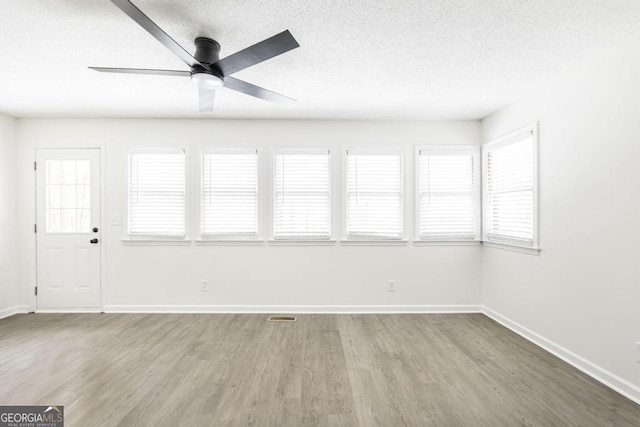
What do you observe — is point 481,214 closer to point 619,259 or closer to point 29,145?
point 619,259

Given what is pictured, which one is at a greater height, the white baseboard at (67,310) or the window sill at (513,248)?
the window sill at (513,248)

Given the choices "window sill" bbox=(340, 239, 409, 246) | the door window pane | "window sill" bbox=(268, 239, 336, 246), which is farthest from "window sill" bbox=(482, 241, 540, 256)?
the door window pane

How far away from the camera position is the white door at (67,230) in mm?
4074

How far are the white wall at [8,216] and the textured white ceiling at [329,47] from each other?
0.56m

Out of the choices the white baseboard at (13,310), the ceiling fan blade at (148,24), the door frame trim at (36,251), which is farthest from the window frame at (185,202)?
the ceiling fan blade at (148,24)

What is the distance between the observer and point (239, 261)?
4102 millimetres

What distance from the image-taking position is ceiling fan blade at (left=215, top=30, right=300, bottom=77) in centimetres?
174

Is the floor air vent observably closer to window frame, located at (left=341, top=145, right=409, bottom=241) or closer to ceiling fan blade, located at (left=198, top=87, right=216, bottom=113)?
window frame, located at (left=341, top=145, right=409, bottom=241)

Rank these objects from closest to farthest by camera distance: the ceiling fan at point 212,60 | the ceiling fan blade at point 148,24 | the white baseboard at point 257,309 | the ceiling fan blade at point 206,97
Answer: the ceiling fan blade at point 148,24 → the ceiling fan at point 212,60 → the ceiling fan blade at point 206,97 → the white baseboard at point 257,309

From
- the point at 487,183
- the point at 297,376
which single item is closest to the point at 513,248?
the point at 487,183

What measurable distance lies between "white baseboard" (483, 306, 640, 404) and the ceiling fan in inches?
134

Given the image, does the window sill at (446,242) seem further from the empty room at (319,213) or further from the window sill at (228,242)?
the window sill at (228,242)

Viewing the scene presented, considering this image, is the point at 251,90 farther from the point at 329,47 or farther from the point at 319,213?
the point at 319,213

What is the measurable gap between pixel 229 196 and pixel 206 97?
1.79 m
